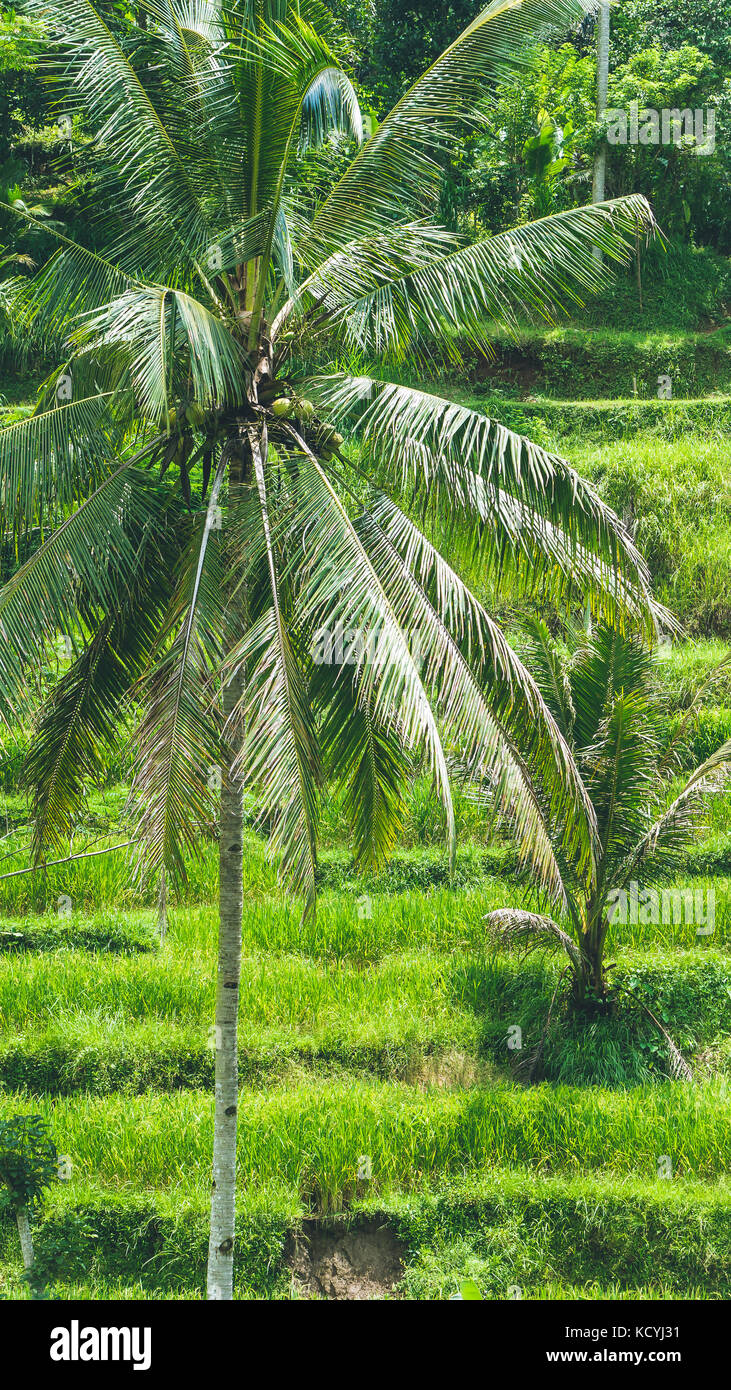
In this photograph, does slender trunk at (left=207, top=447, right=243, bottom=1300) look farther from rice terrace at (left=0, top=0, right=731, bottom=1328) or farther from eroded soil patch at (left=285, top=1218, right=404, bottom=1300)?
eroded soil patch at (left=285, top=1218, right=404, bottom=1300)

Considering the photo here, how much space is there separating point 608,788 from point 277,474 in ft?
13.6

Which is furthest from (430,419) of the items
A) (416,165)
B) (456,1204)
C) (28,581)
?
(456,1204)

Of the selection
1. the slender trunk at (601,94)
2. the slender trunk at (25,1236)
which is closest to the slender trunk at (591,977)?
the slender trunk at (25,1236)

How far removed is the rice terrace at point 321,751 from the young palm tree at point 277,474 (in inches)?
1.0

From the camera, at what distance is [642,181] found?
20453mm

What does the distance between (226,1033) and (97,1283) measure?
2.33 meters

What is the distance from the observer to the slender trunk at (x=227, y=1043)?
6.55 metres

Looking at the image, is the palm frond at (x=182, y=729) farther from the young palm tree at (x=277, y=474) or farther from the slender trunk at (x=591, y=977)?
the slender trunk at (x=591, y=977)

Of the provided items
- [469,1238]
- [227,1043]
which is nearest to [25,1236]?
[227,1043]

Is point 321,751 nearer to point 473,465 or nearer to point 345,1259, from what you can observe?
point 473,465

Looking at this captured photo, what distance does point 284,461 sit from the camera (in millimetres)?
6238

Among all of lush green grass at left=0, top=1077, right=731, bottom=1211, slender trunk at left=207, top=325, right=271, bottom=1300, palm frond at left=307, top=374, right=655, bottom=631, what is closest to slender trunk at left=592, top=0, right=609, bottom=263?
palm frond at left=307, top=374, right=655, bottom=631

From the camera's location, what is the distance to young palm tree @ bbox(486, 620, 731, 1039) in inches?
364

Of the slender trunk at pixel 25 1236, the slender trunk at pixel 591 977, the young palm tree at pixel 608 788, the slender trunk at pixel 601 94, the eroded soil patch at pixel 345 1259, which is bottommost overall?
the eroded soil patch at pixel 345 1259
